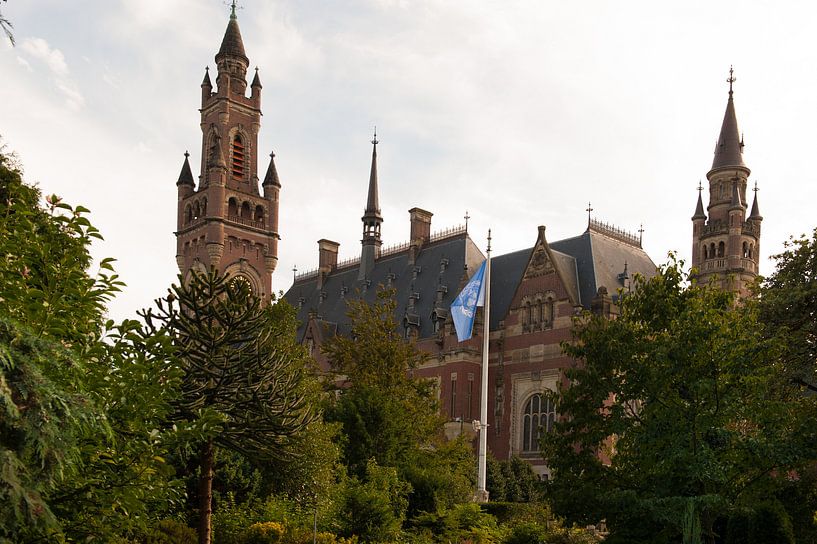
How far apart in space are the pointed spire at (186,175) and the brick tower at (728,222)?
129 feet

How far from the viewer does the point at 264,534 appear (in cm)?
2147

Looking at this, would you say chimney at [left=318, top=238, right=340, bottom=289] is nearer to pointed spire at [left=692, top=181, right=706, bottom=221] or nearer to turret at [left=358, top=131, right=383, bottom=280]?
turret at [left=358, top=131, right=383, bottom=280]

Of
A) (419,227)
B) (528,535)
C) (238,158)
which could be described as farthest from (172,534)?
(238,158)

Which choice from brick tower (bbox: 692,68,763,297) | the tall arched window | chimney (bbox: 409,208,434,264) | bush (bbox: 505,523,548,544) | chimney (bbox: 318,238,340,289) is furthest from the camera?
chimney (bbox: 318,238,340,289)

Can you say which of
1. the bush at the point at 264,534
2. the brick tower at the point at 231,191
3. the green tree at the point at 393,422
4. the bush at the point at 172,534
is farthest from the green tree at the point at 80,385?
the brick tower at the point at 231,191

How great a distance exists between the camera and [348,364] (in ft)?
123

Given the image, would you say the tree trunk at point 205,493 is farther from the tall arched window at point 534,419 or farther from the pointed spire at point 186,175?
the pointed spire at point 186,175

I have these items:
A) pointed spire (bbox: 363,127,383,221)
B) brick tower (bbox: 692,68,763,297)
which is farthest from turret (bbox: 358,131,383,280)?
brick tower (bbox: 692,68,763,297)

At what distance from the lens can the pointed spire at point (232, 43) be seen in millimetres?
67625

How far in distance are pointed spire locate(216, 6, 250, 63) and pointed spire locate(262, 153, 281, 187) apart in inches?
328

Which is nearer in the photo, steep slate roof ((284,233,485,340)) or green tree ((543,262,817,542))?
green tree ((543,262,817,542))

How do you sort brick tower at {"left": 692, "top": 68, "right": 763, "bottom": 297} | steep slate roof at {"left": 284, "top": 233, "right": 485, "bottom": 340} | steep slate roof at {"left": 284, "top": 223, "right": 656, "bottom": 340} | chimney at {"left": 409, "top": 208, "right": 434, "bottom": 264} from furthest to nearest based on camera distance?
chimney at {"left": 409, "top": 208, "right": 434, "bottom": 264} < steep slate roof at {"left": 284, "top": 233, "right": 485, "bottom": 340} < brick tower at {"left": 692, "top": 68, "right": 763, "bottom": 297} < steep slate roof at {"left": 284, "top": 223, "right": 656, "bottom": 340}

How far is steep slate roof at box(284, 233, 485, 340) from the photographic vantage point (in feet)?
201

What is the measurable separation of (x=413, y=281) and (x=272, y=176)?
14.7 m
